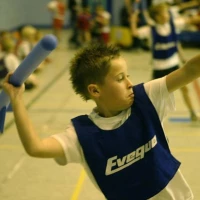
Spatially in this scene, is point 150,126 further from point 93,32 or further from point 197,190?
point 93,32

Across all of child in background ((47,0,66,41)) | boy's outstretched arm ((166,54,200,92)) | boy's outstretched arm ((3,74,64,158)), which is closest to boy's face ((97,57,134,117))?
boy's outstretched arm ((166,54,200,92))

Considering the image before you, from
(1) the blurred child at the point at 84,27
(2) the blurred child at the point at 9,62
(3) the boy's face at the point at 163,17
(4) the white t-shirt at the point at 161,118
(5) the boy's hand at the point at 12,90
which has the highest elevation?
(5) the boy's hand at the point at 12,90

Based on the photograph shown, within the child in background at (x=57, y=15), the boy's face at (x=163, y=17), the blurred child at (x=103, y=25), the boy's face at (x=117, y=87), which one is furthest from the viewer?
the child in background at (x=57, y=15)

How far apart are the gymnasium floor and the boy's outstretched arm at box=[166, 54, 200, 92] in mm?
1590

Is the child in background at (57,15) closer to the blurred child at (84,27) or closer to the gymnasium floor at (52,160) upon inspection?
the blurred child at (84,27)

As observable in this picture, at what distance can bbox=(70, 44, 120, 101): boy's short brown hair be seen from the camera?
1467mm

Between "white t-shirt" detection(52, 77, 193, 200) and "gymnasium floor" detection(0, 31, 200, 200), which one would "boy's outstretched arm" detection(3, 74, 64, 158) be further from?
"gymnasium floor" detection(0, 31, 200, 200)

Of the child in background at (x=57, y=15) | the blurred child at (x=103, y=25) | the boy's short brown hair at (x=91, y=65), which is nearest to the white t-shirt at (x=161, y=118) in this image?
the boy's short brown hair at (x=91, y=65)

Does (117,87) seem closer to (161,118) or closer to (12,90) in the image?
(161,118)

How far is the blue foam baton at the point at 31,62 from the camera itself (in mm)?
1143

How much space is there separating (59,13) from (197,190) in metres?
8.82

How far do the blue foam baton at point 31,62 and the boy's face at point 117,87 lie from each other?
1.05 feet

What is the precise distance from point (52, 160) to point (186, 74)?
2.37 metres

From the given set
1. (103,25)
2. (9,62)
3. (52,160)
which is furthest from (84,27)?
(52,160)
